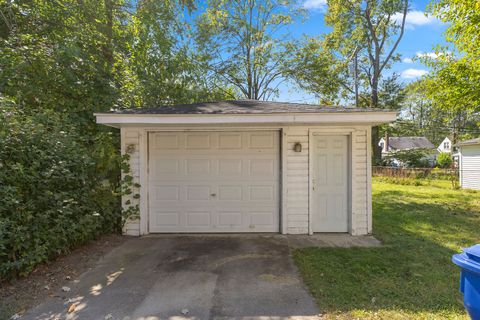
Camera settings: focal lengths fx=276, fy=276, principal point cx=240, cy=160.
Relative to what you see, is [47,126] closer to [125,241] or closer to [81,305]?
[125,241]

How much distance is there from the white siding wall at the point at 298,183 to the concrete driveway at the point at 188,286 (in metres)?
0.87

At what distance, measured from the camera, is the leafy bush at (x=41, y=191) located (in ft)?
11.2

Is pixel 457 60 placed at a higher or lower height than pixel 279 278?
higher

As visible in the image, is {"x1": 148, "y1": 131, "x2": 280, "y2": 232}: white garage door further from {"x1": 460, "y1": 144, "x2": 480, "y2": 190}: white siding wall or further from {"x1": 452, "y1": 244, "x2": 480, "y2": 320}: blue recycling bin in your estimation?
{"x1": 460, "y1": 144, "x2": 480, "y2": 190}: white siding wall

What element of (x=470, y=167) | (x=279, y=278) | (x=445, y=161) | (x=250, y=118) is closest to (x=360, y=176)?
(x=250, y=118)

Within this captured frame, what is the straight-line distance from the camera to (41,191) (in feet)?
12.7

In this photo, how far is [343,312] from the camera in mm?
2863

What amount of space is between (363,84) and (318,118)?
21.1 meters

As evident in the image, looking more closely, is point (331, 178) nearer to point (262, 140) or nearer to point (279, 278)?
point (262, 140)

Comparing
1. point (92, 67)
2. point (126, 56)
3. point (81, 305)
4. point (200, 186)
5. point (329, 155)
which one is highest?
point (126, 56)

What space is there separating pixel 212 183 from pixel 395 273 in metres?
3.52

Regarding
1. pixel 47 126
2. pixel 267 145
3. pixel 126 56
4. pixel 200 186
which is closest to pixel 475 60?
pixel 267 145

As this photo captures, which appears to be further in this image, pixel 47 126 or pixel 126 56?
pixel 126 56

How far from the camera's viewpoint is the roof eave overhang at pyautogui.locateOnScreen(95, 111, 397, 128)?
4773mm
